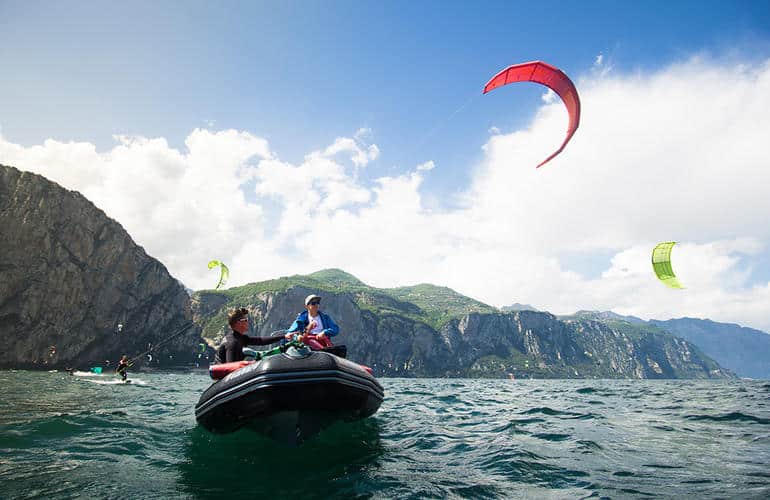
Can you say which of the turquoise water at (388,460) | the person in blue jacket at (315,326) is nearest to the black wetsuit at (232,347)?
the person in blue jacket at (315,326)

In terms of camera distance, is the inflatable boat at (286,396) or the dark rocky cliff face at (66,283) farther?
the dark rocky cliff face at (66,283)

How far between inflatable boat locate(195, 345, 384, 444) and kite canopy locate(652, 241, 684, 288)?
20.3 meters

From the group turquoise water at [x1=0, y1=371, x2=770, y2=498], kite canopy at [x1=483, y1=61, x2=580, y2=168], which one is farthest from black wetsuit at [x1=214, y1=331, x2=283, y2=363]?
kite canopy at [x1=483, y1=61, x2=580, y2=168]

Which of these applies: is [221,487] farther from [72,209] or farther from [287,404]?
[72,209]

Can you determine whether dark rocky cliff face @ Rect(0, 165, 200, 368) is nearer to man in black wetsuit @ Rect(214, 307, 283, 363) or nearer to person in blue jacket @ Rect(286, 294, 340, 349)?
person in blue jacket @ Rect(286, 294, 340, 349)

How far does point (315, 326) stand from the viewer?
886cm

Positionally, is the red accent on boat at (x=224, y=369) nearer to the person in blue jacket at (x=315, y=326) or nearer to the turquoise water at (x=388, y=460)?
the turquoise water at (x=388, y=460)

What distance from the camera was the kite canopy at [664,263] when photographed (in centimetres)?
2014

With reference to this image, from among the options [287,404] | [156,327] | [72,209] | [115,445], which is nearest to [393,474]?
[287,404]

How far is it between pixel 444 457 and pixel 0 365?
12202 centimetres

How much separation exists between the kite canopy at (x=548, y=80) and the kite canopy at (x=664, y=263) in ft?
35.8

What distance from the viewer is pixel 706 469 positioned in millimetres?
4973

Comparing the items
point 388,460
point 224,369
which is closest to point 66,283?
point 224,369

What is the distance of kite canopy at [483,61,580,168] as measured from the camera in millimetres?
13355
